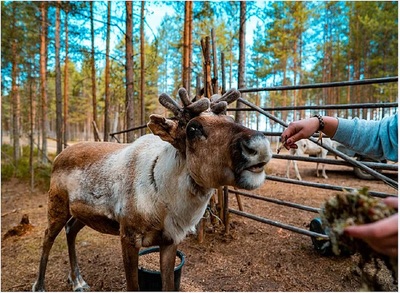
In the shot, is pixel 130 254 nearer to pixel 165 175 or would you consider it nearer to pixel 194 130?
pixel 165 175

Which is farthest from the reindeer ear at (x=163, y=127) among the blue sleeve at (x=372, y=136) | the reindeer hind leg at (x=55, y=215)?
the reindeer hind leg at (x=55, y=215)

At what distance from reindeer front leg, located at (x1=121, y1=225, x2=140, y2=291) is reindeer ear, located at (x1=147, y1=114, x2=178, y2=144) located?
830 mm

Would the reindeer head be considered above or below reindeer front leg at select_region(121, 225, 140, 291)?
above

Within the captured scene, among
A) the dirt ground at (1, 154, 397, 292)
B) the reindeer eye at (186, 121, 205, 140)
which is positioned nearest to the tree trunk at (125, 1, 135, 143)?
the dirt ground at (1, 154, 397, 292)

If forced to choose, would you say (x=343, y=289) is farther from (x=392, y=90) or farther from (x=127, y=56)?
(x=392, y=90)

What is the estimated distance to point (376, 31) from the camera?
15750mm

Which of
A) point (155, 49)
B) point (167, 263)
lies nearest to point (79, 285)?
point (167, 263)

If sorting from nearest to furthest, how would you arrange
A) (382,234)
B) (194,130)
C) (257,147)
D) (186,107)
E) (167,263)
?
(382,234) < (257,147) < (194,130) < (186,107) < (167,263)

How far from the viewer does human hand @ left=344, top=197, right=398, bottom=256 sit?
2.39ft

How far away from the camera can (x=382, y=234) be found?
74 cm

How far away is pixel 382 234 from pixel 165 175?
1660 mm

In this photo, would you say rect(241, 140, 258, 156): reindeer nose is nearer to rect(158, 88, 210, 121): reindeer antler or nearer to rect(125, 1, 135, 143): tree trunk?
rect(158, 88, 210, 121): reindeer antler

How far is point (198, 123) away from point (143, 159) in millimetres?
749

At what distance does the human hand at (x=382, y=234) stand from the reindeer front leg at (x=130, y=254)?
1.83 metres
